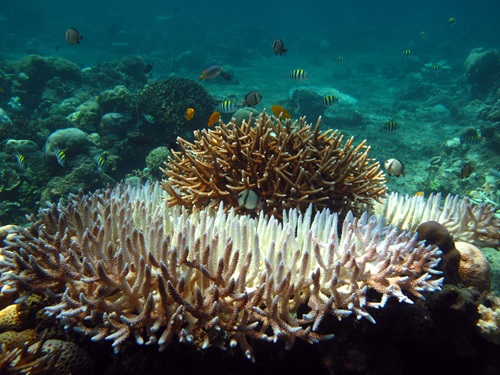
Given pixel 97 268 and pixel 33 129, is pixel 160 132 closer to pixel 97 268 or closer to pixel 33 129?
pixel 33 129

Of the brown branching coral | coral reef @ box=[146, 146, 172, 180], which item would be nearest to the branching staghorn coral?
the brown branching coral

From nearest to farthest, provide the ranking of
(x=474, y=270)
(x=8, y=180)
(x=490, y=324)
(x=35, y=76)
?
1. (x=490, y=324)
2. (x=474, y=270)
3. (x=8, y=180)
4. (x=35, y=76)

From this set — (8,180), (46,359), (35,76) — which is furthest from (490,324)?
(35,76)

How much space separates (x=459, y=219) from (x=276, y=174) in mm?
2575

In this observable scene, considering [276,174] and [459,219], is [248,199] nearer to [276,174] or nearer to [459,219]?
[276,174]

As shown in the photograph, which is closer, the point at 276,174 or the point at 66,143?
the point at 276,174

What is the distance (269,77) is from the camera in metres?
29.2

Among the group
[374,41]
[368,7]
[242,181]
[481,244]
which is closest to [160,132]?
[242,181]

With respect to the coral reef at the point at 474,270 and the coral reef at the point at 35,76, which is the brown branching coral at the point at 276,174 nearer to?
the coral reef at the point at 474,270

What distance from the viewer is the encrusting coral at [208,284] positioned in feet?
6.90

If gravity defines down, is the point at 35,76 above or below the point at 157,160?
above

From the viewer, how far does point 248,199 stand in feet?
11.7

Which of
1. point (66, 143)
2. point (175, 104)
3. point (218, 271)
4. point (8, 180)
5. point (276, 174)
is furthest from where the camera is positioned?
point (175, 104)

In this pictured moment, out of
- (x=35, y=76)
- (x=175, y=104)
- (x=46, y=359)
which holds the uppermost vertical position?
(x=35, y=76)
